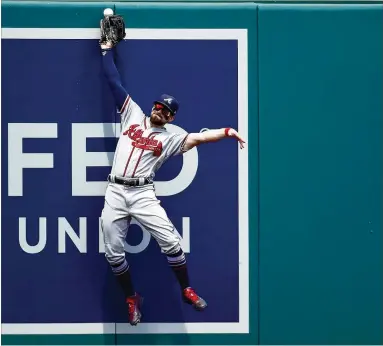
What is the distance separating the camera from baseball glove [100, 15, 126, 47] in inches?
200

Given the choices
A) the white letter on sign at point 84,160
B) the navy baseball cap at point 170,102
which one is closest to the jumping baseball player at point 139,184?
the navy baseball cap at point 170,102

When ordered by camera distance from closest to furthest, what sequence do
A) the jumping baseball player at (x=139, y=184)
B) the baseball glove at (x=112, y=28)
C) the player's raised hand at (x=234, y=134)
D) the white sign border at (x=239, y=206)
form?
the player's raised hand at (x=234, y=134) → the jumping baseball player at (x=139, y=184) → the baseball glove at (x=112, y=28) → the white sign border at (x=239, y=206)

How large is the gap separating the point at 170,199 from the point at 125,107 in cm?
69

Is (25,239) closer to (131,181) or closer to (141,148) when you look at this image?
(131,181)

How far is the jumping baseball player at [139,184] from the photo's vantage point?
16.3 feet

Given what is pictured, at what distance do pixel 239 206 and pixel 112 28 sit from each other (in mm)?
1436

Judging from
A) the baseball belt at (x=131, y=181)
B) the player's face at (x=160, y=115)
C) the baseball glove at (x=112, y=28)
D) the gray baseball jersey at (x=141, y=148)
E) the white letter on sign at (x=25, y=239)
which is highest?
the baseball glove at (x=112, y=28)

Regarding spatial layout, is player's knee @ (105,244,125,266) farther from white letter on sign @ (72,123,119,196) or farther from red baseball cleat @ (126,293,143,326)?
white letter on sign @ (72,123,119,196)

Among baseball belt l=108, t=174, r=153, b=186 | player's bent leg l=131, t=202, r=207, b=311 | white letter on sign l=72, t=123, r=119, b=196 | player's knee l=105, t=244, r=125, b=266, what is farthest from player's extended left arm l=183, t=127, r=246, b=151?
player's knee l=105, t=244, r=125, b=266

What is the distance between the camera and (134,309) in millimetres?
5066

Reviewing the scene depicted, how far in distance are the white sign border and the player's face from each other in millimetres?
522

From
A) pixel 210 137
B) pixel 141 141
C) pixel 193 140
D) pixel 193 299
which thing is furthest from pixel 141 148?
pixel 193 299
